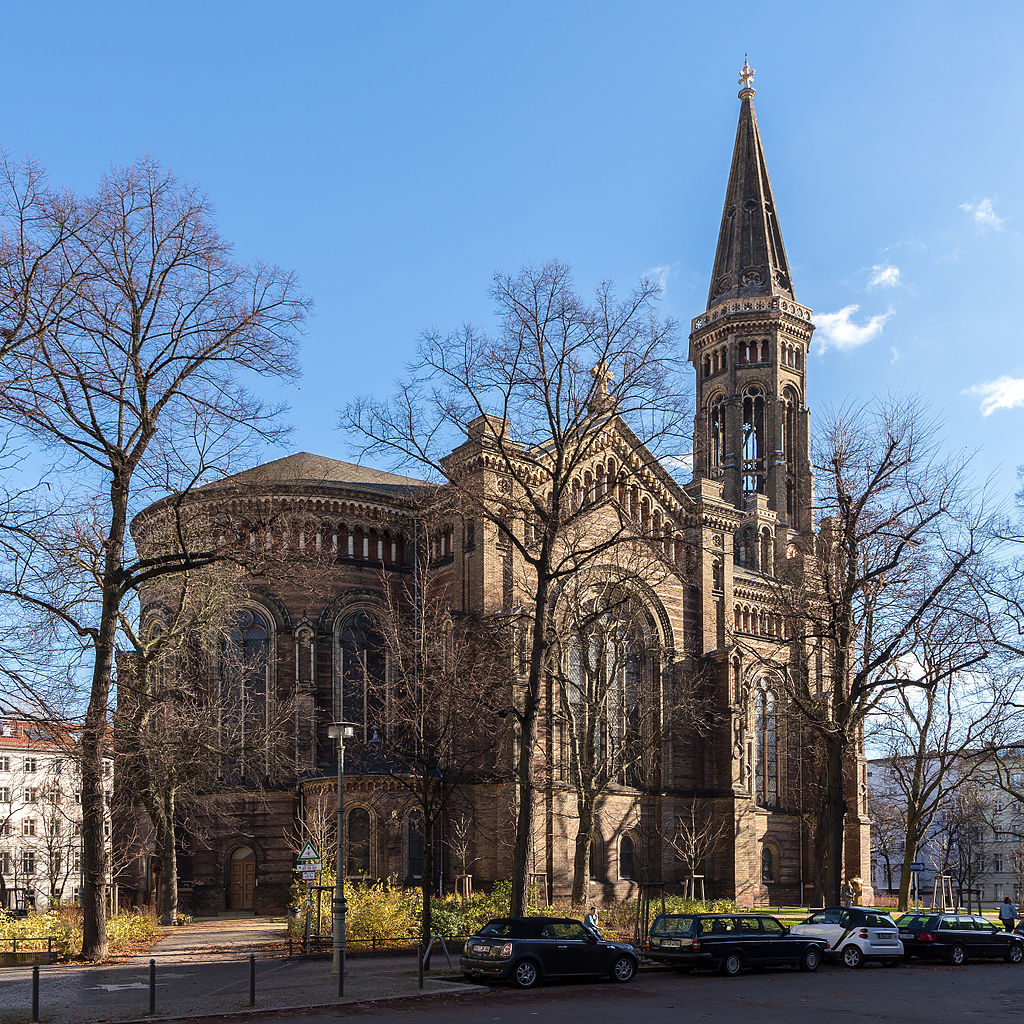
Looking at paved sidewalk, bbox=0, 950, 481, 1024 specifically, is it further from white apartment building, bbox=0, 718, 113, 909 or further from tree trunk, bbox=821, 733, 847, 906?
white apartment building, bbox=0, 718, 113, 909

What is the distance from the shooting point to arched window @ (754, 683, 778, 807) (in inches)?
1957

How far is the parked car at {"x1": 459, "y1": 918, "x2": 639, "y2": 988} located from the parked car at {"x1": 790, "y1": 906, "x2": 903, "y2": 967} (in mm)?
6225

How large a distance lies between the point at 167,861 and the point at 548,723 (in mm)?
13144

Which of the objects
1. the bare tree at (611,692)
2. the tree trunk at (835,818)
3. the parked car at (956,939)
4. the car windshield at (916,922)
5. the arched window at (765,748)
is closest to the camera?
the parked car at (956,939)

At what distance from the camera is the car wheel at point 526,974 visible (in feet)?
69.5

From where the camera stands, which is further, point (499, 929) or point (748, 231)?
point (748, 231)

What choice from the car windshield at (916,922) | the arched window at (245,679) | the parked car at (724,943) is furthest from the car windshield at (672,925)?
the arched window at (245,679)

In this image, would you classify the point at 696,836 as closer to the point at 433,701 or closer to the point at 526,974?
the point at 433,701

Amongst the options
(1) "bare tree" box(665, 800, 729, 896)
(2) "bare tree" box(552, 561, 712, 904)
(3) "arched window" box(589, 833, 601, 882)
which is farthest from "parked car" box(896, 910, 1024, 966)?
(3) "arched window" box(589, 833, 601, 882)

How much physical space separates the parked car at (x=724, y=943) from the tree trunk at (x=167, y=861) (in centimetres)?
1681

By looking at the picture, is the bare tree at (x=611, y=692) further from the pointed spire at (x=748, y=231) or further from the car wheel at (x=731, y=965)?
the pointed spire at (x=748, y=231)

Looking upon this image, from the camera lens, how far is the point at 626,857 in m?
42.6

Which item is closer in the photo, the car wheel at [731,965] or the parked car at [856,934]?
the car wheel at [731,965]

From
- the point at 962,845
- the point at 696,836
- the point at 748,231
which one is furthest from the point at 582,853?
the point at 962,845
